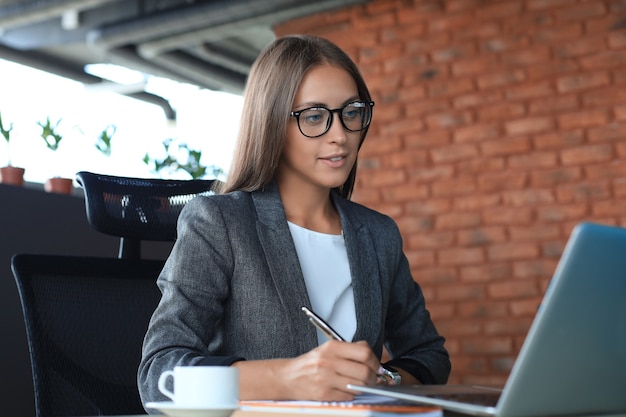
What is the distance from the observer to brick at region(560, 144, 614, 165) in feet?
12.7

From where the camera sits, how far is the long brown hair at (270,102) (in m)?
1.49

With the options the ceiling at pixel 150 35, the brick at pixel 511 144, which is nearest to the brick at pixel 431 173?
the brick at pixel 511 144

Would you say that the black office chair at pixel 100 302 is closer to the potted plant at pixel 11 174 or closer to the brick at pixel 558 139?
the potted plant at pixel 11 174

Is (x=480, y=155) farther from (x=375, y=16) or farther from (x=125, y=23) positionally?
(x=125, y=23)

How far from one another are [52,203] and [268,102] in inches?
54.3

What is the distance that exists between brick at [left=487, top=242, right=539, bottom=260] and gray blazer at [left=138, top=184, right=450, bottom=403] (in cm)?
253

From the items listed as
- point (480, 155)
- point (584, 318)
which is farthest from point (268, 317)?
point (480, 155)

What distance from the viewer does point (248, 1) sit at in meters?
4.46

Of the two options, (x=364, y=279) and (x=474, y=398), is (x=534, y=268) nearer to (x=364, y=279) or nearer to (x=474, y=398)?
(x=364, y=279)

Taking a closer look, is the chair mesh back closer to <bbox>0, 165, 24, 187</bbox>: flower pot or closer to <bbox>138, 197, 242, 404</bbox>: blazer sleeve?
<bbox>138, 197, 242, 404</bbox>: blazer sleeve

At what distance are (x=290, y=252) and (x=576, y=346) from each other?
0.77 metres

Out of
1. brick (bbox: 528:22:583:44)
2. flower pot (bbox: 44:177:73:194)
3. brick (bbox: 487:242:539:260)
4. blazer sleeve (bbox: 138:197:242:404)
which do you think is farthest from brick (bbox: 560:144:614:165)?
blazer sleeve (bbox: 138:197:242:404)

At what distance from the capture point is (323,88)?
59.2 inches

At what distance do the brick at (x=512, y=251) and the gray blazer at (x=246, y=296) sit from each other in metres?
2.53
